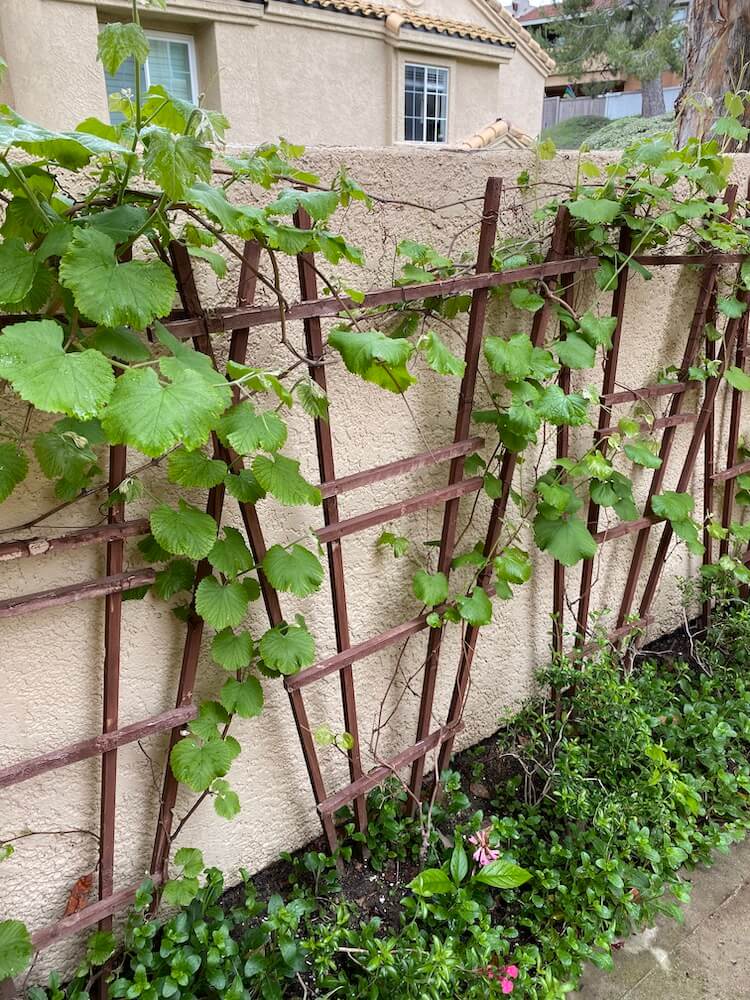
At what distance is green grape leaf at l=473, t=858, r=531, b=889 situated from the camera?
1645mm

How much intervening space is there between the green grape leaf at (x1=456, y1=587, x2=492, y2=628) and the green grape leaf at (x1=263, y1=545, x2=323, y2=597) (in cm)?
54

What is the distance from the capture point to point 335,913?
169cm

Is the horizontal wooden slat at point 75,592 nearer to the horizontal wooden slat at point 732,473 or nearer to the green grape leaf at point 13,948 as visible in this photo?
the green grape leaf at point 13,948

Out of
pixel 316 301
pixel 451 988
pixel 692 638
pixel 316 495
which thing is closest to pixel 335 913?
pixel 451 988

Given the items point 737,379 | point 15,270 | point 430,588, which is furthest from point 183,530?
point 737,379

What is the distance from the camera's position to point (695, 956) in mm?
1737

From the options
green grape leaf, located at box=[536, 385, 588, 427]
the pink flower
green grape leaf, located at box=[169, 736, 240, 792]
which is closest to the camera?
green grape leaf, located at box=[169, 736, 240, 792]

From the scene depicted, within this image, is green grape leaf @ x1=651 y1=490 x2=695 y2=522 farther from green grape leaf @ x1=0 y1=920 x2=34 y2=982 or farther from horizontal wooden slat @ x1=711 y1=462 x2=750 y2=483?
green grape leaf @ x1=0 y1=920 x2=34 y2=982

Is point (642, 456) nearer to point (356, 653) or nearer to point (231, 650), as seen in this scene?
point (356, 653)

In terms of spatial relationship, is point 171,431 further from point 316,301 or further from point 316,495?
point 316,301

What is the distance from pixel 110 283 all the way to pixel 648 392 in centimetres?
183

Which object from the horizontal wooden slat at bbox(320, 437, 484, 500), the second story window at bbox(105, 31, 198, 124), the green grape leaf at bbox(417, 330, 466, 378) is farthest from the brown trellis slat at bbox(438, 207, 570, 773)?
the second story window at bbox(105, 31, 198, 124)

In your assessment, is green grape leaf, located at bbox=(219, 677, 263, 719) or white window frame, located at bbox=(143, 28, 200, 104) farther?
white window frame, located at bbox=(143, 28, 200, 104)

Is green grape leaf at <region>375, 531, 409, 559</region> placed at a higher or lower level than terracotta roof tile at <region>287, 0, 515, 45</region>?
lower
